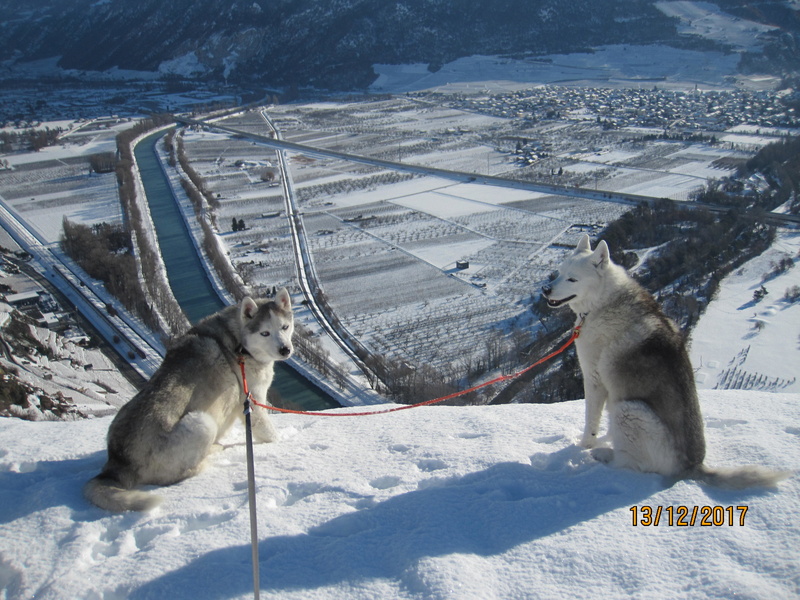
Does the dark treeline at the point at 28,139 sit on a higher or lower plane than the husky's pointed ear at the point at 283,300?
higher

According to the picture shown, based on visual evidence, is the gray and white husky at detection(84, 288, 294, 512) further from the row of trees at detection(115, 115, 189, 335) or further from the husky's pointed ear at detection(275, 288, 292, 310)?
the row of trees at detection(115, 115, 189, 335)

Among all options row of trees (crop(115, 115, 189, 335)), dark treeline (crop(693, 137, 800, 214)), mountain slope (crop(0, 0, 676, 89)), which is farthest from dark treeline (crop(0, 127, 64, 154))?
dark treeline (crop(693, 137, 800, 214))

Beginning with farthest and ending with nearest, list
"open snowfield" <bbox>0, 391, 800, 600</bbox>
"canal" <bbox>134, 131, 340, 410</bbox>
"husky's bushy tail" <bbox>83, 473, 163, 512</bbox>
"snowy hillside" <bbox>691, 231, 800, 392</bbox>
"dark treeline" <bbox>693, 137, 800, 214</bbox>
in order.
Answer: "dark treeline" <bbox>693, 137, 800, 214</bbox>, "canal" <bbox>134, 131, 340, 410</bbox>, "snowy hillside" <bbox>691, 231, 800, 392</bbox>, "husky's bushy tail" <bbox>83, 473, 163, 512</bbox>, "open snowfield" <bbox>0, 391, 800, 600</bbox>

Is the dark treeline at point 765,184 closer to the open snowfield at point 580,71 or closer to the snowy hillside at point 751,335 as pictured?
the snowy hillside at point 751,335

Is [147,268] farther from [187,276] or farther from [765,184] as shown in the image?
[765,184]

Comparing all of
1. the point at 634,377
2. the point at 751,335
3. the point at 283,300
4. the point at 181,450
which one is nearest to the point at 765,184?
the point at 751,335

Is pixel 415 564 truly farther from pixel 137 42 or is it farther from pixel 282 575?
pixel 137 42

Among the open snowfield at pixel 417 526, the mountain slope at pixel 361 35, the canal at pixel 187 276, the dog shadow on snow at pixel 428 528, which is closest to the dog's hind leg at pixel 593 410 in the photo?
the open snowfield at pixel 417 526
